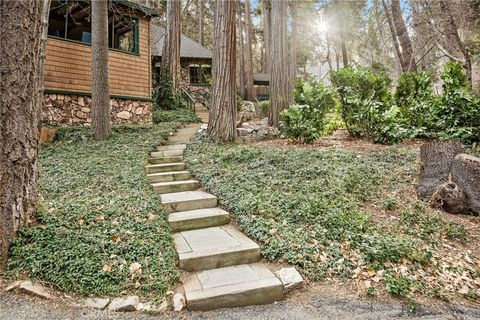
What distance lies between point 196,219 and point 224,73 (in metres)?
4.50

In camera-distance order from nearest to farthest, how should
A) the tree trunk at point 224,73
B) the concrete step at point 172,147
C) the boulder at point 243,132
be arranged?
the concrete step at point 172,147
the tree trunk at point 224,73
the boulder at point 243,132

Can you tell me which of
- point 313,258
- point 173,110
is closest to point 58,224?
point 313,258

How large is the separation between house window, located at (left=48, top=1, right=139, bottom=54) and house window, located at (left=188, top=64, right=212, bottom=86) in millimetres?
9233

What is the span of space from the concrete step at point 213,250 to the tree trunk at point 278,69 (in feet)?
18.5

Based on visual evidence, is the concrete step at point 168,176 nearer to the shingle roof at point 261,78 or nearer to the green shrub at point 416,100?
the green shrub at point 416,100

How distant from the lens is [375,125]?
709cm

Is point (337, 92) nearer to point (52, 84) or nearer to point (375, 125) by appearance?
point (375, 125)

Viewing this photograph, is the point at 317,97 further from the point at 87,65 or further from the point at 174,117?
the point at 87,65

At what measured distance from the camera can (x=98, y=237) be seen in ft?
10.6

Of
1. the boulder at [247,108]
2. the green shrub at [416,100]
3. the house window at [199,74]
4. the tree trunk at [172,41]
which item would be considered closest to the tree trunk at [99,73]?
the tree trunk at [172,41]

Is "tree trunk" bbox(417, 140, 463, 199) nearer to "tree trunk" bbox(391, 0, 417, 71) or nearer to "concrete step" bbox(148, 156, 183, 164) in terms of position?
"concrete step" bbox(148, 156, 183, 164)

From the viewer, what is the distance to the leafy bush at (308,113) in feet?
23.7

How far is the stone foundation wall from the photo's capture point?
894 centimetres

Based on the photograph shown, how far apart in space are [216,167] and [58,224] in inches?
112
